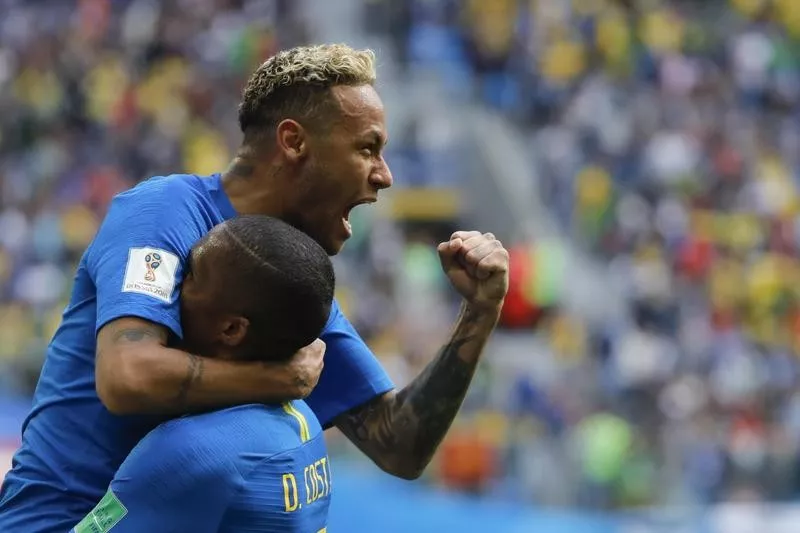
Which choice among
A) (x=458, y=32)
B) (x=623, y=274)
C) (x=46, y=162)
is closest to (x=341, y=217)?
(x=623, y=274)

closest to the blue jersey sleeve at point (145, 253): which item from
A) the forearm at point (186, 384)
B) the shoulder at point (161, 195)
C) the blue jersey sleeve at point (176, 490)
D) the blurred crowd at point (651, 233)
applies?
the shoulder at point (161, 195)

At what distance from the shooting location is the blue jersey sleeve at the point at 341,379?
4.24 m

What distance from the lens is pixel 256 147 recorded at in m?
3.95

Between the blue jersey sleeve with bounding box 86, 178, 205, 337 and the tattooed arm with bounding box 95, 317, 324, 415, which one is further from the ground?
the blue jersey sleeve with bounding box 86, 178, 205, 337

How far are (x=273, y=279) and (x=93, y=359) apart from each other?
0.66 m

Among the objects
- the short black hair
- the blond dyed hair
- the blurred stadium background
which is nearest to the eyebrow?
the blond dyed hair

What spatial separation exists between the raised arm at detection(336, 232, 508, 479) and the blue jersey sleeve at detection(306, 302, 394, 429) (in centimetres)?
4

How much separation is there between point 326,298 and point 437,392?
972 mm

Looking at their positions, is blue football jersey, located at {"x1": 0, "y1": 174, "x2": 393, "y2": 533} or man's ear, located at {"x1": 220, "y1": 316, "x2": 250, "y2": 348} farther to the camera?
blue football jersey, located at {"x1": 0, "y1": 174, "x2": 393, "y2": 533}

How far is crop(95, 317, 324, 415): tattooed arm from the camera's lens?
11.0ft

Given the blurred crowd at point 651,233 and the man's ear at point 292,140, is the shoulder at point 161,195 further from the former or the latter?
the blurred crowd at point 651,233

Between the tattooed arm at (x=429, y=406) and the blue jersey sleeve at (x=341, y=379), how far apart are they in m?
0.08

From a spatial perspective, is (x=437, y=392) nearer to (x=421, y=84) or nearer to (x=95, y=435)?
(x=95, y=435)

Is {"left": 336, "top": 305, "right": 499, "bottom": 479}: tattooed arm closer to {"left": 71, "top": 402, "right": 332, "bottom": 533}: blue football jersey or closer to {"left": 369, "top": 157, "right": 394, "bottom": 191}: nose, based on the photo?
{"left": 369, "top": 157, "right": 394, "bottom": 191}: nose
